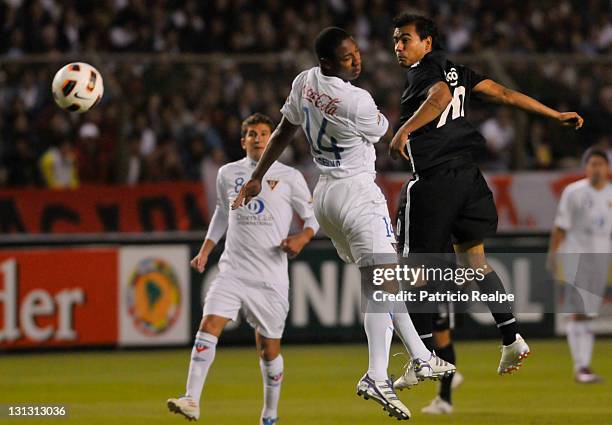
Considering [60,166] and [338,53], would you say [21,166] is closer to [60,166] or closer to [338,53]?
[60,166]

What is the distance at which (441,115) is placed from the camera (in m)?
7.94

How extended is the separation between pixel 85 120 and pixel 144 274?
2259mm

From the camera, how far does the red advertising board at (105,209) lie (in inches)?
615

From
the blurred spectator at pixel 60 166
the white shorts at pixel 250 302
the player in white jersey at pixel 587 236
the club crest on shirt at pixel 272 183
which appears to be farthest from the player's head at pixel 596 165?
the blurred spectator at pixel 60 166

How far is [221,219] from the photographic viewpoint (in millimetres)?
9688

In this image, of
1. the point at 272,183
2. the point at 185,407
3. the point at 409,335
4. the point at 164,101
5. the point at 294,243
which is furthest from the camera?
the point at 164,101

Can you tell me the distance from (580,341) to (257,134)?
467 cm

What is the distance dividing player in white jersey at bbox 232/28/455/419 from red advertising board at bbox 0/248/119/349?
762cm

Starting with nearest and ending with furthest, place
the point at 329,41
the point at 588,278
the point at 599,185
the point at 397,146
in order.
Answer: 1. the point at 397,146
2. the point at 329,41
3. the point at 599,185
4. the point at 588,278

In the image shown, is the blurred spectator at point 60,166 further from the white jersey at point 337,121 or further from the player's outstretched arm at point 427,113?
the player's outstretched arm at point 427,113

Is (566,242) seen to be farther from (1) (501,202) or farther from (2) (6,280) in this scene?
(2) (6,280)

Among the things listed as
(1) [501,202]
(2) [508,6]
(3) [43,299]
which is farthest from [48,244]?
(2) [508,6]

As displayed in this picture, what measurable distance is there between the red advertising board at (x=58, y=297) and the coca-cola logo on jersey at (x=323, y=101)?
786cm

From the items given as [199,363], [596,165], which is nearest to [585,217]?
[596,165]
